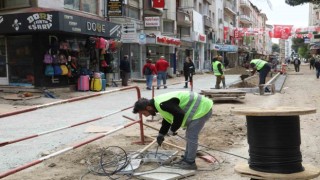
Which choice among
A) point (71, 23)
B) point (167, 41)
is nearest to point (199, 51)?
point (167, 41)

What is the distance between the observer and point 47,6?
19.1 metres

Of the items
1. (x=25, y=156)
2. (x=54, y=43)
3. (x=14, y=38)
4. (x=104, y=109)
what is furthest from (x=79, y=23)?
(x=25, y=156)

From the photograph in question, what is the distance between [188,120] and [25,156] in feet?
10.4

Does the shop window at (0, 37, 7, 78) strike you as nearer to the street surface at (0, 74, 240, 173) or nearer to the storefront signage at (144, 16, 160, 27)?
the street surface at (0, 74, 240, 173)

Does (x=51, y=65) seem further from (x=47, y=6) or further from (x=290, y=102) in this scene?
(x=290, y=102)

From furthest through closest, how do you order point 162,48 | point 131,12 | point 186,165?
1. point 162,48
2. point 131,12
3. point 186,165

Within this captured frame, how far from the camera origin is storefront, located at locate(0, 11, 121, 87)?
17562 millimetres

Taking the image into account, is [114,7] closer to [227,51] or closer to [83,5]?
[83,5]

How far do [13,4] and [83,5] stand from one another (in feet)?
13.2

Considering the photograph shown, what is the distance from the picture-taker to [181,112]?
593 cm

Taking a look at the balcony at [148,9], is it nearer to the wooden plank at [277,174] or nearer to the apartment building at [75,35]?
the apartment building at [75,35]

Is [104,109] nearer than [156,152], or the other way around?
[156,152]

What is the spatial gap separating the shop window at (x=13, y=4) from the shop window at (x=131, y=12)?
991 centimetres

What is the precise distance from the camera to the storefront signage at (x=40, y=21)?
57.1 ft
